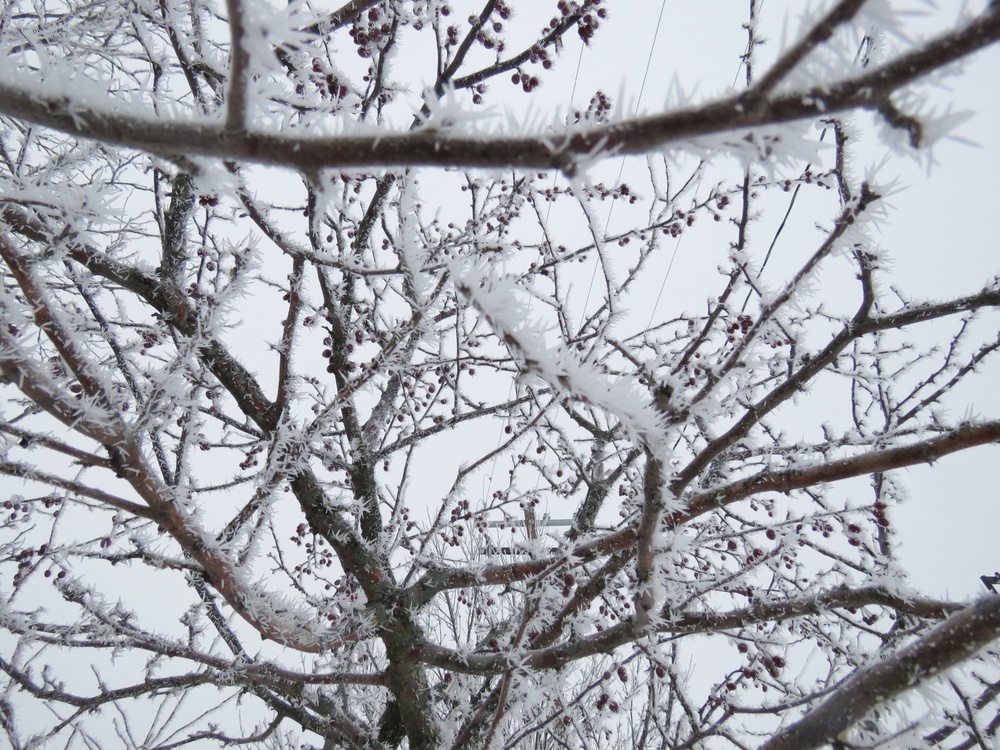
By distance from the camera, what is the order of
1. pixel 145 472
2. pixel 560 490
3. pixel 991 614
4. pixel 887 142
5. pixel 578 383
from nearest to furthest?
1. pixel 887 142
2. pixel 578 383
3. pixel 991 614
4. pixel 145 472
5. pixel 560 490

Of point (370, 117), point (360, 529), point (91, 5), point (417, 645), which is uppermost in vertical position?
point (91, 5)

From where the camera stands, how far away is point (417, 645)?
247 centimetres

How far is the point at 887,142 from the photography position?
574 millimetres

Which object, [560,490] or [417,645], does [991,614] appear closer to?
[417,645]

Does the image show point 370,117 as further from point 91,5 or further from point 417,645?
point 417,645

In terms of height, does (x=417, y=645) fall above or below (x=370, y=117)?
below

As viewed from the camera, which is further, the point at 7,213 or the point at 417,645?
the point at 417,645

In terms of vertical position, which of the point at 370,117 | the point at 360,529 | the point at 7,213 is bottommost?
the point at 360,529

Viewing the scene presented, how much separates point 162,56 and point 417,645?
2.70m

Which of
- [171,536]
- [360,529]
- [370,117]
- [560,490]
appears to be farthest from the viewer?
[560,490]

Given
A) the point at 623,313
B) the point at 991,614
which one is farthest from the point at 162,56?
the point at 991,614

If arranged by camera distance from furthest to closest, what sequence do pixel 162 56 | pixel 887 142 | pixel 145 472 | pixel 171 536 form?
1. pixel 162 56
2. pixel 171 536
3. pixel 145 472
4. pixel 887 142

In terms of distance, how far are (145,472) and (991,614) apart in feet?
6.34

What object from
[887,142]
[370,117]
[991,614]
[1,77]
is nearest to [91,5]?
[370,117]
